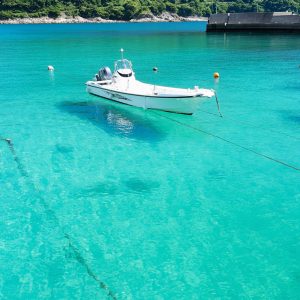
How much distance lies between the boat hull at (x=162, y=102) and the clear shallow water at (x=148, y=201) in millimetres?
686

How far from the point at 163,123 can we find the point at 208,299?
13726mm

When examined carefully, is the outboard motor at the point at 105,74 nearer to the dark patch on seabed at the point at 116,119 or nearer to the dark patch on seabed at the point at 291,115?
the dark patch on seabed at the point at 116,119

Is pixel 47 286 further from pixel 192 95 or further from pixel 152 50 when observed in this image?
pixel 152 50

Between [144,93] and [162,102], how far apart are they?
5.24 feet

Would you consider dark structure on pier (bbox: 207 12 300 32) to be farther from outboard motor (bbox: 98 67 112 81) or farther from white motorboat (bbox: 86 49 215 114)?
white motorboat (bbox: 86 49 215 114)

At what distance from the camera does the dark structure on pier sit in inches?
3187

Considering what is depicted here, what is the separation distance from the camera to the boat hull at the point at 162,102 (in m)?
20.8

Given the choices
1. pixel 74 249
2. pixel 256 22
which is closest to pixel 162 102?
pixel 74 249

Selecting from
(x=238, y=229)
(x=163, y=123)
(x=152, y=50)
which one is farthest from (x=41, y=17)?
(x=238, y=229)

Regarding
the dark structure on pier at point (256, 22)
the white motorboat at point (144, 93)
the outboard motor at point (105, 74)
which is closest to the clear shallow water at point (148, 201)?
the white motorboat at point (144, 93)

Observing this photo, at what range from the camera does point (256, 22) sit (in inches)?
3406

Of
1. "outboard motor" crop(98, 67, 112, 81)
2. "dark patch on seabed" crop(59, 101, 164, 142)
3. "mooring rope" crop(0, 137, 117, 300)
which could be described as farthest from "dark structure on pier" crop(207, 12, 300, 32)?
"mooring rope" crop(0, 137, 117, 300)

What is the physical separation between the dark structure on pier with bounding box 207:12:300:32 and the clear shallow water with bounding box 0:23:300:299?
62.7 meters

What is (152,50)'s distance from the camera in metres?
59.2
